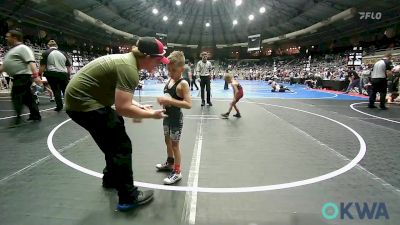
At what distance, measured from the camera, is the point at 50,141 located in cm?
516

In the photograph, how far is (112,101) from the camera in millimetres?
2777

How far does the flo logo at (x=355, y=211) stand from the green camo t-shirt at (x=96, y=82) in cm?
234

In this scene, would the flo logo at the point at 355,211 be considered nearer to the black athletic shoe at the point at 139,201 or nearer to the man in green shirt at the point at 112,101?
the black athletic shoe at the point at 139,201

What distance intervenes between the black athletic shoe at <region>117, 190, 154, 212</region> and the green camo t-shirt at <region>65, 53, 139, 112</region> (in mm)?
1029

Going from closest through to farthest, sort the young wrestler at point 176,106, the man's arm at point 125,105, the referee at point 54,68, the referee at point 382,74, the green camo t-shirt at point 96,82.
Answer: the man's arm at point 125,105
the green camo t-shirt at point 96,82
the young wrestler at point 176,106
the referee at point 54,68
the referee at point 382,74

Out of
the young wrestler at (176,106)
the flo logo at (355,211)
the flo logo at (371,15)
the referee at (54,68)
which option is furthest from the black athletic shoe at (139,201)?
the flo logo at (371,15)

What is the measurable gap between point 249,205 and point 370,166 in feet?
7.70

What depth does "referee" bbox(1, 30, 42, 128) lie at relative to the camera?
6219 mm

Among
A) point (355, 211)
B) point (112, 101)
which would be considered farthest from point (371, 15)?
point (112, 101)

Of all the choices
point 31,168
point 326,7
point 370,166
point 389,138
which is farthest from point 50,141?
point 326,7

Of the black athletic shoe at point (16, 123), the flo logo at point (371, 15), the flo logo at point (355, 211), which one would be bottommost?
the flo logo at point (355, 211)

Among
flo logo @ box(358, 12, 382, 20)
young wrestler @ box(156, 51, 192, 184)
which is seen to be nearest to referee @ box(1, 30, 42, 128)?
young wrestler @ box(156, 51, 192, 184)

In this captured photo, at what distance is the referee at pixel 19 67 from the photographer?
6.22 meters

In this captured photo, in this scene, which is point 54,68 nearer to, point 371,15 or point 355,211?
point 355,211
